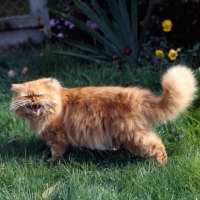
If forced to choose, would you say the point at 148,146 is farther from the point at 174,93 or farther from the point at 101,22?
the point at 101,22

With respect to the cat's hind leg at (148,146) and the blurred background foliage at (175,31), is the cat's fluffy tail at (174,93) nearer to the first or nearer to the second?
the cat's hind leg at (148,146)

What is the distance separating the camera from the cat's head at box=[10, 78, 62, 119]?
369cm

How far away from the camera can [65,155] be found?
393cm

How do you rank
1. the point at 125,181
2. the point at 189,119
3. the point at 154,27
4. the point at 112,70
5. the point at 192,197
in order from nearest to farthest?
the point at 192,197, the point at 125,181, the point at 189,119, the point at 112,70, the point at 154,27

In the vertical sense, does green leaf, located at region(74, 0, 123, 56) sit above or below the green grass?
above

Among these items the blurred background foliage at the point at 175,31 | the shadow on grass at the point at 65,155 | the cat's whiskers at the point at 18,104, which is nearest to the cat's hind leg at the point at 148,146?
the shadow on grass at the point at 65,155

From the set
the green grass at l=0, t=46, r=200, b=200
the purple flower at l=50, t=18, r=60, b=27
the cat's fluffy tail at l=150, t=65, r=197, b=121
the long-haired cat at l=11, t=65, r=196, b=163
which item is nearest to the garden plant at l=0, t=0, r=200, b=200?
the green grass at l=0, t=46, r=200, b=200

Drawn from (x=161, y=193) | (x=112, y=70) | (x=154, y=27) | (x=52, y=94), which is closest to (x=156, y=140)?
(x=161, y=193)

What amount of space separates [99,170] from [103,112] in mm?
435

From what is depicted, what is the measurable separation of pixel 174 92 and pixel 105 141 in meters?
0.64

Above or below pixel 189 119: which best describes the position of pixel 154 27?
above

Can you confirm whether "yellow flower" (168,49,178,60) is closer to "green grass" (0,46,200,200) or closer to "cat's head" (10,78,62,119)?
"green grass" (0,46,200,200)

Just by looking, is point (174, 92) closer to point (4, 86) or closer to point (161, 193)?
point (161, 193)

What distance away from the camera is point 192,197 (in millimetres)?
3057
